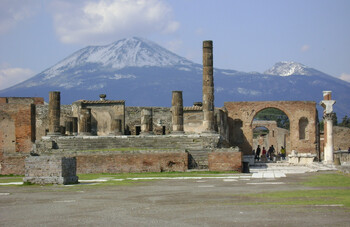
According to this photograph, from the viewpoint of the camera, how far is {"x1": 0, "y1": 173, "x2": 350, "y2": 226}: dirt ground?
30.8 feet

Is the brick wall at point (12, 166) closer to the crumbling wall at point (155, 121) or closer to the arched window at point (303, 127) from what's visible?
the crumbling wall at point (155, 121)

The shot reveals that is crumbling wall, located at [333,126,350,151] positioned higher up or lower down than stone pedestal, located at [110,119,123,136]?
lower down

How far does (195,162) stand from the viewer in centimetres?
2758

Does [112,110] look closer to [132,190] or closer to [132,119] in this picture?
[132,119]

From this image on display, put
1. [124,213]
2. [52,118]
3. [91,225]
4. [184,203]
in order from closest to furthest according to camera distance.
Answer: [91,225] → [124,213] → [184,203] → [52,118]

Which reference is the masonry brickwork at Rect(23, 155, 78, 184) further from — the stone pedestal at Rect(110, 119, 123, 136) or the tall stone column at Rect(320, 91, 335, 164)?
the tall stone column at Rect(320, 91, 335, 164)

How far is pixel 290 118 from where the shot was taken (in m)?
51.3

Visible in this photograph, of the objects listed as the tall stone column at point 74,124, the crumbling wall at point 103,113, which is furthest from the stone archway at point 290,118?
the tall stone column at point 74,124

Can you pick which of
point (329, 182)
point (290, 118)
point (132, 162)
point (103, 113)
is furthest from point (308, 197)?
point (290, 118)

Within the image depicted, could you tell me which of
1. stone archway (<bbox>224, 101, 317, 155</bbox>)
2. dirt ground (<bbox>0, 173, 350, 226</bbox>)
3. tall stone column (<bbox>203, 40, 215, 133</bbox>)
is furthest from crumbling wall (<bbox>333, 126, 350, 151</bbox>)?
dirt ground (<bbox>0, 173, 350, 226</bbox>)

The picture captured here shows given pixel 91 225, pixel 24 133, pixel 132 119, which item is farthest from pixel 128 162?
pixel 132 119

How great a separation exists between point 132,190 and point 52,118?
20827 millimetres

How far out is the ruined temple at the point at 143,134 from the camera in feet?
88.4

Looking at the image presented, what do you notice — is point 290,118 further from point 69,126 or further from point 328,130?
point 69,126
